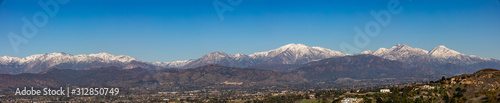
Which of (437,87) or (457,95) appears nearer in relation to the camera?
(457,95)

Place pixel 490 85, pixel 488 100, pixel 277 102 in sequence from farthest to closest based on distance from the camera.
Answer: pixel 277 102
pixel 490 85
pixel 488 100

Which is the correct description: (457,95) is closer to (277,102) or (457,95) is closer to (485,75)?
(485,75)

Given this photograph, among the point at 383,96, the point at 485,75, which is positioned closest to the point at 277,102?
the point at 383,96

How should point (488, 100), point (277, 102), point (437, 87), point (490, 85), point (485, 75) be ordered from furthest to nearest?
1. point (277, 102)
2. point (437, 87)
3. point (485, 75)
4. point (490, 85)
5. point (488, 100)

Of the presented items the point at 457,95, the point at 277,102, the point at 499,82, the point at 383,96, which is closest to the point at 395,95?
the point at 383,96

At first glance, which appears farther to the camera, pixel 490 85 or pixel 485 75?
pixel 485 75

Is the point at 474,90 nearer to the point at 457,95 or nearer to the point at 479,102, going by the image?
the point at 457,95

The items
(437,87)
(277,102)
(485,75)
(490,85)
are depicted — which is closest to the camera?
(490,85)

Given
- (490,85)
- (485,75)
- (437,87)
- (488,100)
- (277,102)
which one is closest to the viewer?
(488,100)
